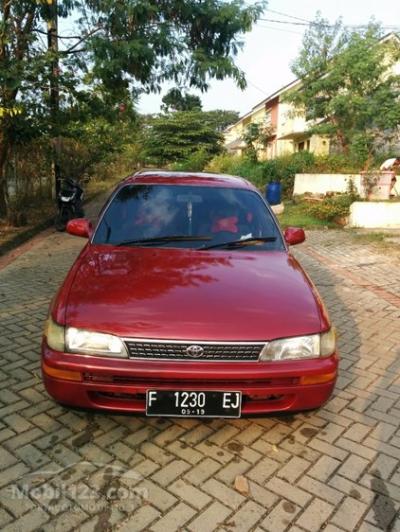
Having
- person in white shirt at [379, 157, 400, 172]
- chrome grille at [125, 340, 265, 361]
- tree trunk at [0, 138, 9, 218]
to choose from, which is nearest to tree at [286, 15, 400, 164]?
person in white shirt at [379, 157, 400, 172]

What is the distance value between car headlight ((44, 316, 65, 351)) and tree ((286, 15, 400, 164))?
14.2 meters

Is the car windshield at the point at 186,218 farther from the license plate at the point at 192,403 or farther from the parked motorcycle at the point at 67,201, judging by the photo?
the parked motorcycle at the point at 67,201

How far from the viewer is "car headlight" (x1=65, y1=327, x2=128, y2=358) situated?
7.81ft

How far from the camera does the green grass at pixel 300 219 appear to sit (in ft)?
38.5

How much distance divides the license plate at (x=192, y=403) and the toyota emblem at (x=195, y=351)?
0.20 m

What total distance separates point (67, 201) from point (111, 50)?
376cm

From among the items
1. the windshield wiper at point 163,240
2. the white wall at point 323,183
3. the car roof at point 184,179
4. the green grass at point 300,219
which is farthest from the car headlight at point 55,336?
the white wall at point 323,183

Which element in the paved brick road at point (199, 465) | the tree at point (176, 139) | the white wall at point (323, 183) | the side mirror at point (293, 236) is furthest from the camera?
the tree at point (176, 139)

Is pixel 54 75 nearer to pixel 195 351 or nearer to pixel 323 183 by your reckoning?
pixel 195 351

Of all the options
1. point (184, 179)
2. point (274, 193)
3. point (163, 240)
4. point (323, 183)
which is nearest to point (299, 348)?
point (163, 240)

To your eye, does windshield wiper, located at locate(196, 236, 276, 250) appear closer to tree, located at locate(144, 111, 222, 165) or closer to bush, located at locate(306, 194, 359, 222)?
bush, located at locate(306, 194, 359, 222)

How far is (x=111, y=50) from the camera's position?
8.10 meters

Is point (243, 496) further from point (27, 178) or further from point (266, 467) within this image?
point (27, 178)

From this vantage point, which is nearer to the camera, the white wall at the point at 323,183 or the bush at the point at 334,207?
the bush at the point at 334,207
